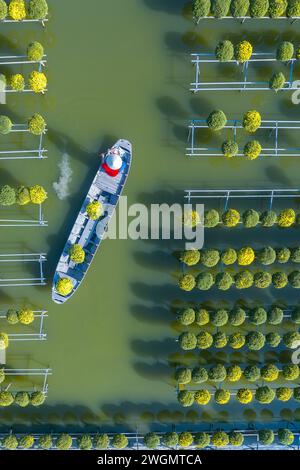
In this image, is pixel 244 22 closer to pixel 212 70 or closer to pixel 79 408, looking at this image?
pixel 212 70

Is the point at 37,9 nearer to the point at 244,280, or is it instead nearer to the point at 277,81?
the point at 277,81

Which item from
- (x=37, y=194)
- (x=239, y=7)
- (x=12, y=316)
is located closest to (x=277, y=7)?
(x=239, y=7)

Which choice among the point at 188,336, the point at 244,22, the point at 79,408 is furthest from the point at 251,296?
the point at 244,22

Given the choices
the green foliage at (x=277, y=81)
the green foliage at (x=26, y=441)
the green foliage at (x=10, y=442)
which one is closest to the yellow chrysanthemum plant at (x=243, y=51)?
the green foliage at (x=277, y=81)

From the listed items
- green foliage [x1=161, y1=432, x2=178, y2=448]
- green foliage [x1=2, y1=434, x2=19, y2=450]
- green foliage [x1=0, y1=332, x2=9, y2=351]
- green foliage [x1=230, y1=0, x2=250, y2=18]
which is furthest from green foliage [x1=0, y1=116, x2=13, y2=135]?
green foliage [x1=161, y1=432, x2=178, y2=448]

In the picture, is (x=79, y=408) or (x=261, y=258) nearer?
(x=261, y=258)

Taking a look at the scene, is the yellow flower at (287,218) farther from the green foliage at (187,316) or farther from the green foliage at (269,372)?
the green foliage at (269,372)
